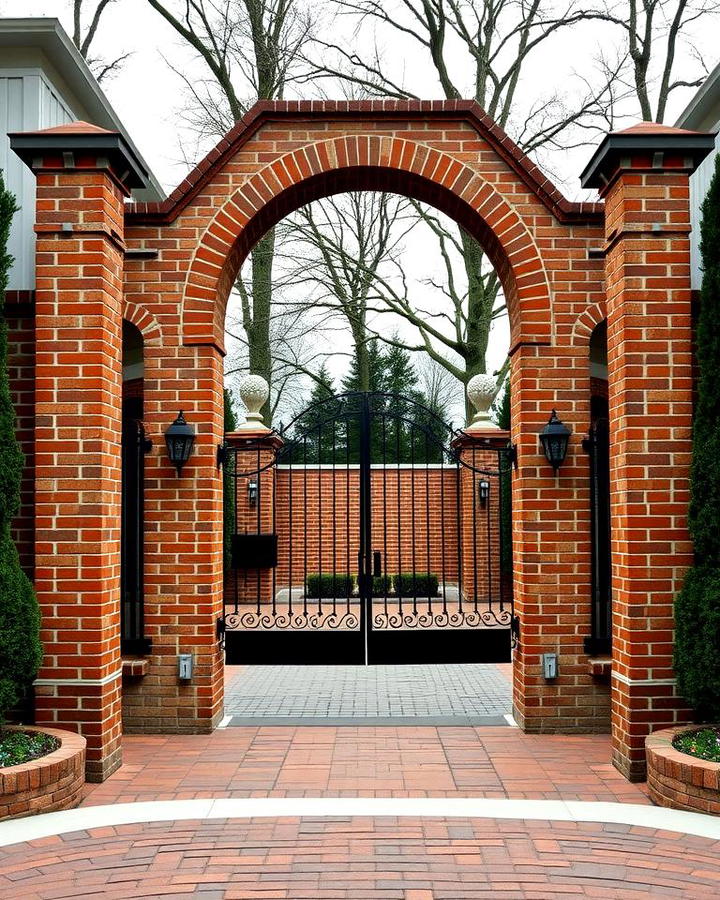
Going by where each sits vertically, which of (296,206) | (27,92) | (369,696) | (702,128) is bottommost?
(369,696)

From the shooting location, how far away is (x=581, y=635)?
6.54 meters

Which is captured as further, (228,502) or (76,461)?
(228,502)

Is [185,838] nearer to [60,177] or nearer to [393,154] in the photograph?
[60,177]

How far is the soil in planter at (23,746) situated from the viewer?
4.82m

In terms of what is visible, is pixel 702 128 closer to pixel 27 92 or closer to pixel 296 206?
pixel 296 206

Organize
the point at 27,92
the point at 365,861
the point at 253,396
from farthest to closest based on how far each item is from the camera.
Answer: the point at 253,396 < the point at 27,92 < the point at 365,861

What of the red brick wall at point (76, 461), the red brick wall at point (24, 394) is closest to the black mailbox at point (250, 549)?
the red brick wall at point (24, 394)

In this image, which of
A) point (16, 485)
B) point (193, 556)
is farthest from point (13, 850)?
point (193, 556)

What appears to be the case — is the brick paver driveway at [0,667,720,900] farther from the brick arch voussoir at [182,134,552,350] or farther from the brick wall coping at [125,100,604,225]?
the brick wall coping at [125,100,604,225]

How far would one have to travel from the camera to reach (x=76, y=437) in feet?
18.2

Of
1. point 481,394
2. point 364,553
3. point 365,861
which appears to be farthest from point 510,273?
point 481,394

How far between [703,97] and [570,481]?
4.10 metres

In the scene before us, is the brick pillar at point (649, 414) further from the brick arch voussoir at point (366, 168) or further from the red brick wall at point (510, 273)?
the brick arch voussoir at point (366, 168)

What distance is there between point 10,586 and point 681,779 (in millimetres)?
3936
